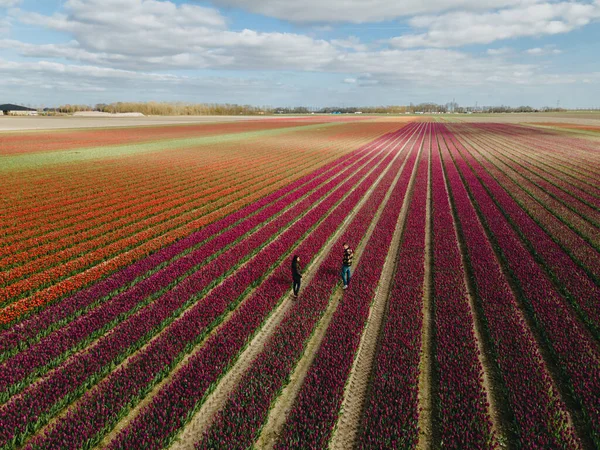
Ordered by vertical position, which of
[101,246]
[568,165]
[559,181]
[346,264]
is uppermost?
[568,165]

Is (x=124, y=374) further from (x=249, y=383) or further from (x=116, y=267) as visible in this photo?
(x=116, y=267)

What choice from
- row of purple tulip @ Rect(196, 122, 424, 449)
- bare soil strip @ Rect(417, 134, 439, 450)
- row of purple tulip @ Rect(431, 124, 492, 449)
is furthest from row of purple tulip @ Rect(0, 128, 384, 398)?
row of purple tulip @ Rect(431, 124, 492, 449)

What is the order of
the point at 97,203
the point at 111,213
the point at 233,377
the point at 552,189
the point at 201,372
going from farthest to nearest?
the point at 552,189
the point at 97,203
the point at 111,213
the point at 233,377
the point at 201,372

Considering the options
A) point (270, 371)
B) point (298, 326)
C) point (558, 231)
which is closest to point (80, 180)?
point (298, 326)

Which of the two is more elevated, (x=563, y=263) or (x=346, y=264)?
(x=346, y=264)

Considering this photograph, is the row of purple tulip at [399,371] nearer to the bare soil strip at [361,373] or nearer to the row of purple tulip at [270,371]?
the bare soil strip at [361,373]

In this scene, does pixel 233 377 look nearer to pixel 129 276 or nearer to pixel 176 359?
pixel 176 359
